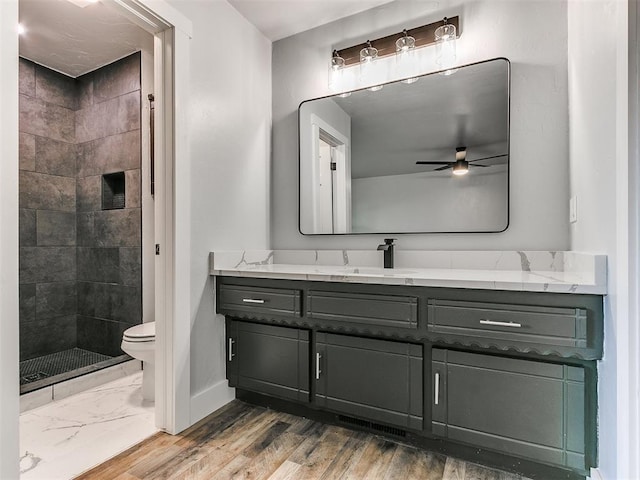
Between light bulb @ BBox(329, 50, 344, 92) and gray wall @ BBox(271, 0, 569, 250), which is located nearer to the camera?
gray wall @ BBox(271, 0, 569, 250)

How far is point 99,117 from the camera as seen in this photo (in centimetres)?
310

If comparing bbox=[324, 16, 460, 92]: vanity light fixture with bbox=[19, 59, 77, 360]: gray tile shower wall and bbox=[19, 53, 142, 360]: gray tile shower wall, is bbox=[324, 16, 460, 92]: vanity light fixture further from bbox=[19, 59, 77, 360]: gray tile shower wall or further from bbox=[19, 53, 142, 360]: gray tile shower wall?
bbox=[19, 59, 77, 360]: gray tile shower wall

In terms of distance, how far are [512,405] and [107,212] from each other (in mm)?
3157

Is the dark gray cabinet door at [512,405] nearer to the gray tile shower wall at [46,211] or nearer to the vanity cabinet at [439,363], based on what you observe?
the vanity cabinet at [439,363]

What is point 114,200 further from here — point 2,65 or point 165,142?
point 2,65

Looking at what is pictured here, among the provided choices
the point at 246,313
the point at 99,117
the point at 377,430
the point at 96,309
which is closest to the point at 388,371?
the point at 377,430

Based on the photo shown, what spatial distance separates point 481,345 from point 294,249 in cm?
143

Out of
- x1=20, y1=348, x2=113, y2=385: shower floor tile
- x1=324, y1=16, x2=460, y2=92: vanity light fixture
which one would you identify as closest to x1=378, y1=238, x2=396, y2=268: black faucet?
x1=324, y1=16, x2=460, y2=92: vanity light fixture

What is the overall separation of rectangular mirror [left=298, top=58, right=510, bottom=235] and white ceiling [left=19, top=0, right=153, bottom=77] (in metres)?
1.39

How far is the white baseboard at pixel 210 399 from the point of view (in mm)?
1962

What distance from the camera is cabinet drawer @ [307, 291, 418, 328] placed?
1.60 metres

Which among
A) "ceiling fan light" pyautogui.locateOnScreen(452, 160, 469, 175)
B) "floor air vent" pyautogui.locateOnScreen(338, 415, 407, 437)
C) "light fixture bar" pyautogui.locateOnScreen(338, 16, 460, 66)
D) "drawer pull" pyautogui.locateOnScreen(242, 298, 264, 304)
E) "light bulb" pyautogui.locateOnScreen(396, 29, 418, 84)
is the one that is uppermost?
"light fixture bar" pyautogui.locateOnScreen(338, 16, 460, 66)

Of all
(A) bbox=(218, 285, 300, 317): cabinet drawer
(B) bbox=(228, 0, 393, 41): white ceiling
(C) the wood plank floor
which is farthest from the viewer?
(B) bbox=(228, 0, 393, 41): white ceiling

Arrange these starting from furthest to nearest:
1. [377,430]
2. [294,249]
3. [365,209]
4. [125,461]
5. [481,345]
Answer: [294,249] → [365,209] → [377,430] → [125,461] → [481,345]
